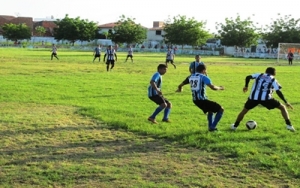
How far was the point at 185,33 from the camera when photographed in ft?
246

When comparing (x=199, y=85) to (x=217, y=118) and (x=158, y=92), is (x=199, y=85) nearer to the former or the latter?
(x=217, y=118)

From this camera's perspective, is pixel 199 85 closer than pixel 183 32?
Yes

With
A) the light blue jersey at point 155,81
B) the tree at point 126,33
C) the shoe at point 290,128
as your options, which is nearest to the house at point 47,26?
the tree at point 126,33

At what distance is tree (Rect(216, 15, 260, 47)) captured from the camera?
7169 centimetres

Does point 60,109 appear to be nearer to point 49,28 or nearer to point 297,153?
point 297,153

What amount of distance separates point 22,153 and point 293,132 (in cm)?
518

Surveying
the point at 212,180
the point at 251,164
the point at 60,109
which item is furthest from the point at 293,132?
the point at 60,109

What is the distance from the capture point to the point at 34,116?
9.75m

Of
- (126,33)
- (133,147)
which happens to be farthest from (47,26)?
(133,147)

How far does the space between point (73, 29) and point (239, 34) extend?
31038mm

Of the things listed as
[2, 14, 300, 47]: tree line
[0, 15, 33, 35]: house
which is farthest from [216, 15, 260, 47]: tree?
[0, 15, 33, 35]: house

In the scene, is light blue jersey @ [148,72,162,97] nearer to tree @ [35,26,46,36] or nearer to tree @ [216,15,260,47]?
tree @ [216,15,260,47]

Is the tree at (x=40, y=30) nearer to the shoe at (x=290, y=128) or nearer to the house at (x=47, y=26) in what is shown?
the house at (x=47, y=26)

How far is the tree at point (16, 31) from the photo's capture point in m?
82.0
